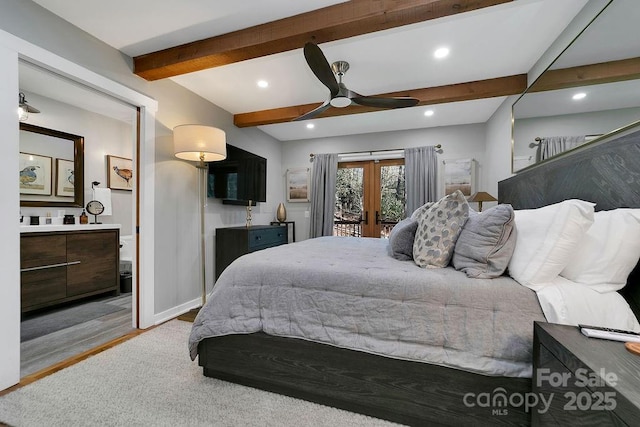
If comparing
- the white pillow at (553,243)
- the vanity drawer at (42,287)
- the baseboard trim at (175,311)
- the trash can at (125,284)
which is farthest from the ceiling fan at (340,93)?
the trash can at (125,284)

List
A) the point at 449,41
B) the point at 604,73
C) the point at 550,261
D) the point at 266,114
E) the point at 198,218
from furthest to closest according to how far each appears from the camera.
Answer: the point at 266,114 → the point at 198,218 → the point at 449,41 → the point at 604,73 → the point at 550,261

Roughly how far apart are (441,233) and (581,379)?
89cm

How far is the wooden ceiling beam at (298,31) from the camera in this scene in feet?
5.65

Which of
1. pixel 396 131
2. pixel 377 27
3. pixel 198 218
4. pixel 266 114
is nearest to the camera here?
pixel 377 27

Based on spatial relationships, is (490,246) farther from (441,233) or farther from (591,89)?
(591,89)

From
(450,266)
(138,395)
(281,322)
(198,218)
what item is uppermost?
(198,218)

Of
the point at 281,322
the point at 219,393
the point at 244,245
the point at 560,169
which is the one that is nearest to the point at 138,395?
the point at 219,393

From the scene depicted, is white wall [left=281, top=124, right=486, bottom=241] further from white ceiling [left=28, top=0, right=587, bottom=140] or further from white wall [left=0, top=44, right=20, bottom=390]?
white wall [left=0, top=44, right=20, bottom=390]

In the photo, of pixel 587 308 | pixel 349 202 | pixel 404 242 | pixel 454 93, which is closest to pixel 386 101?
pixel 454 93

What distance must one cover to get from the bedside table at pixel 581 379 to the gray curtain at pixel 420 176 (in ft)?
11.7

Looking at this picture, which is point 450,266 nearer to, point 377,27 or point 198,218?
point 377,27

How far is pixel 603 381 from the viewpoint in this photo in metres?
0.73

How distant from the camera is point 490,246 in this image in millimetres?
1419

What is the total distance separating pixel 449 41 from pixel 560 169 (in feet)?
4.41
